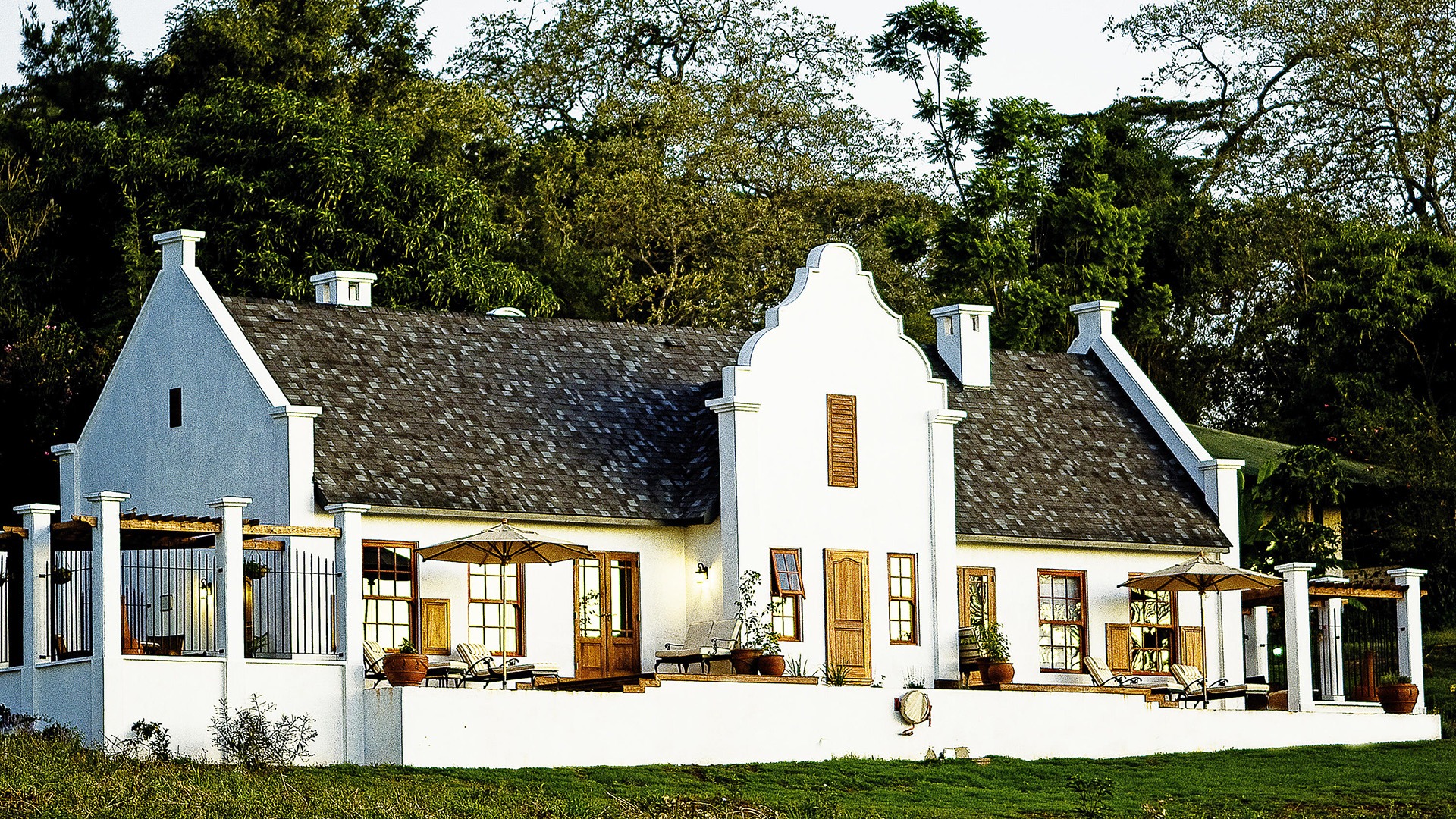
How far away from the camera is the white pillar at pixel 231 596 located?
2662 centimetres

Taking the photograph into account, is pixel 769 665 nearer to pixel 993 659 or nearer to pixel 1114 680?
pixel 993 659

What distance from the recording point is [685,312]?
54.8m

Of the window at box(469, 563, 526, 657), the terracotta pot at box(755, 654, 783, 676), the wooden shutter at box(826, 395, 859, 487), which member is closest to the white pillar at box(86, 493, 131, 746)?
the window at box(469, 563, 526, 657)

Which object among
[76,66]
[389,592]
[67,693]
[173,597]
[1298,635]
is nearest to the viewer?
[67,693]

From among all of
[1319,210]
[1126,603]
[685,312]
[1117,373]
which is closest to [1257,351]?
[1319,210]

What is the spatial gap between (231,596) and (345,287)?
948cm

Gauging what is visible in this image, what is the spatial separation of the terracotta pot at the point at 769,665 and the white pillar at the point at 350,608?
5586 millimetres

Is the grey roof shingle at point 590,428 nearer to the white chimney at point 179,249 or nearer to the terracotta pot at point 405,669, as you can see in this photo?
the white chimney at point 179,249

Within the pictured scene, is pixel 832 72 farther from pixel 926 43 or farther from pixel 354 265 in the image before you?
pixel 354 265

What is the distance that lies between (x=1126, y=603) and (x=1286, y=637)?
110 inches

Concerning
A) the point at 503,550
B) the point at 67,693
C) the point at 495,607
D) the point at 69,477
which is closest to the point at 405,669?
the point at 503,550

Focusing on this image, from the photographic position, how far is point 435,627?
3075cm

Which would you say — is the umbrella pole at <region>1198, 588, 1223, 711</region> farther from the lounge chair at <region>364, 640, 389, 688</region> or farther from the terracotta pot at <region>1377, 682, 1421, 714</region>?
the lounge chair at <region>364, 640, 389, 688</region>

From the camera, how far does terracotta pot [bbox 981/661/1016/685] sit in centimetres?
3228
